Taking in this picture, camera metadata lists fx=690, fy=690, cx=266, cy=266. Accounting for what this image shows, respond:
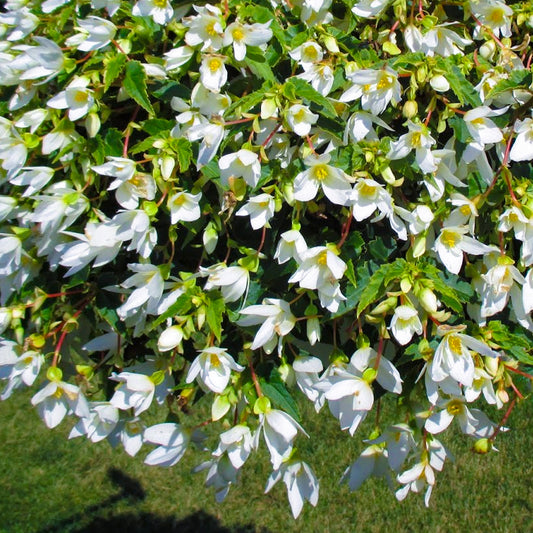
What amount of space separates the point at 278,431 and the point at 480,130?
563 mm

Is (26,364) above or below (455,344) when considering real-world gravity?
below

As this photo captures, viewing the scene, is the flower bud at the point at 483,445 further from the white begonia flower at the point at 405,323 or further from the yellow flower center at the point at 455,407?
the white begonia flower at the point at 405,323

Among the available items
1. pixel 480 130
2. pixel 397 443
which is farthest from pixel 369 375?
pixel 480 130

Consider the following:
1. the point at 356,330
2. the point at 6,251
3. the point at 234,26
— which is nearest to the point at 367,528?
the point at 356,330

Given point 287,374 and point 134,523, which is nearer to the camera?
point 287,374

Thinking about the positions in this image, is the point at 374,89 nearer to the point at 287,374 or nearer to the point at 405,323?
the point at 405,323

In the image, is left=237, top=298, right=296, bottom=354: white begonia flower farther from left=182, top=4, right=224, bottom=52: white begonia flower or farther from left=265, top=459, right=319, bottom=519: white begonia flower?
left=182, top=4, right=224, bottom=52: white begonia flower

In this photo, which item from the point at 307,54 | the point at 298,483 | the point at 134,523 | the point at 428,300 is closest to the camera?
the point at 428,300

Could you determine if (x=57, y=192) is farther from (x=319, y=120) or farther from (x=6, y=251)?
(x=319, y=120)

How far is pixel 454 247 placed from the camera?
1085mm

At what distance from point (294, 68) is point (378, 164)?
0.23 m

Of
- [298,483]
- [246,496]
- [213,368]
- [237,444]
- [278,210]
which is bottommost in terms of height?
[246,496]

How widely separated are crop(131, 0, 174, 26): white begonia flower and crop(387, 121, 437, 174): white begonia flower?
0.44 meters

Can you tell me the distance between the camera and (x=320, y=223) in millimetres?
1271
